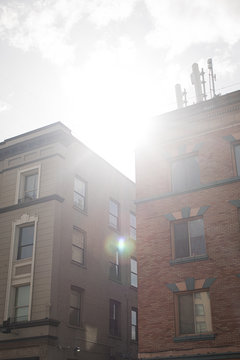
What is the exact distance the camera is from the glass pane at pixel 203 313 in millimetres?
19828

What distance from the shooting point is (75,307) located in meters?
28.0

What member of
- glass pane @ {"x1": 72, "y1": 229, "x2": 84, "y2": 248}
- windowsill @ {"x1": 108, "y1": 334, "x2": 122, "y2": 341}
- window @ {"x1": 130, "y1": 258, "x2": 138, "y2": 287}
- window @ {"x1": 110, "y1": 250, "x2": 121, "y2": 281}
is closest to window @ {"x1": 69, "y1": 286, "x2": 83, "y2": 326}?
glass pane @ {"x1": 72, "y1": 229, "x2": 84, "y2": 248}

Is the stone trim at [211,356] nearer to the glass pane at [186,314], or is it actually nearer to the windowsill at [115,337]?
the glass pane at [186,314]

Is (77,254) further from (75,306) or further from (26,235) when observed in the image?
(26,235)

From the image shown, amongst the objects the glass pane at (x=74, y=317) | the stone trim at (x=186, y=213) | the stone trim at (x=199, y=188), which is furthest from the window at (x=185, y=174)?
the glass pane at (x=74, y=317)

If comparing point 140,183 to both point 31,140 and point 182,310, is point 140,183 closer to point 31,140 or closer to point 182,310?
point 182,310

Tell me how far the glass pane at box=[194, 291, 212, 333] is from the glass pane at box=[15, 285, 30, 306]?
10550 millimetres

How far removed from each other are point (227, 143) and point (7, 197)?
1475cm

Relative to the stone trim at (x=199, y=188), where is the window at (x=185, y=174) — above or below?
above

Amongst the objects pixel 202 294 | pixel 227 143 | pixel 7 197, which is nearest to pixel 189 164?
pixel 227 143

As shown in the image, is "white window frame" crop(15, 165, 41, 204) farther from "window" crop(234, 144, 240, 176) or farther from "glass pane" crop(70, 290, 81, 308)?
"window" crop(234, 144, 240, 176)

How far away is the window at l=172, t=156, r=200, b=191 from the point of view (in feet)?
76.4

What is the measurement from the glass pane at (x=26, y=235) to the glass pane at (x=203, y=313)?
11.7 metres

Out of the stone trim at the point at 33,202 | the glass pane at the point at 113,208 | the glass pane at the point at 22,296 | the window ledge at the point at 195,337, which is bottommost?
the window ledge at the point at 195,337
